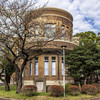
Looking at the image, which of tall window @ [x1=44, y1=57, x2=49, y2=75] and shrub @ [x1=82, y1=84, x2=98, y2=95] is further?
tall window @ [x1=44, y1=57, x2=49, y2=75]

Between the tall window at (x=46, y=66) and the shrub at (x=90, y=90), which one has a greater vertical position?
the tall window at (x=46, y=66)

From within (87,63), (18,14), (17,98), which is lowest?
(17,98)

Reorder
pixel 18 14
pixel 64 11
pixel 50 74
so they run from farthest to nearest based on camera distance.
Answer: pixel 64 11
pixel 50 74
pixel 18 14

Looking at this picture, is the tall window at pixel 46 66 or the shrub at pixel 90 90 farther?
the tall window at pixel 46 66

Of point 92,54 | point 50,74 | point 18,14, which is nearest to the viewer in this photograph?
point 18,14

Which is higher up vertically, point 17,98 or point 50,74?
point 50,74

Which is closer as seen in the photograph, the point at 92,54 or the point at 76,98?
the point at 76,98

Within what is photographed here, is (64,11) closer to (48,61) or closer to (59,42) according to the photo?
(59,42)

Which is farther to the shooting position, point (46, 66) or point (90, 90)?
point (46, 66)

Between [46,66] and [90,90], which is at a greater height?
[46,66]

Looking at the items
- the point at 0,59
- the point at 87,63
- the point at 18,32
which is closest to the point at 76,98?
the point at 87,63

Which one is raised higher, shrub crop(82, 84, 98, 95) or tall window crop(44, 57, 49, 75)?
tall window crop(44, 57, 49, 75)

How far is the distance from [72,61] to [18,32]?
274 inches

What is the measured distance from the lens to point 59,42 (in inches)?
775
